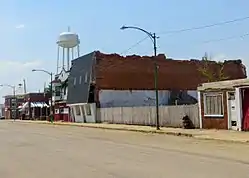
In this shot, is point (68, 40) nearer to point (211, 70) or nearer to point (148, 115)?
point (211, 70)

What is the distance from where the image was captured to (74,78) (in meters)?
70.7

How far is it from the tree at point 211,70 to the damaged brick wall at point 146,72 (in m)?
0.21

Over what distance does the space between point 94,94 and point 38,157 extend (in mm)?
44558

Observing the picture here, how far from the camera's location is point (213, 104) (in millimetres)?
34531

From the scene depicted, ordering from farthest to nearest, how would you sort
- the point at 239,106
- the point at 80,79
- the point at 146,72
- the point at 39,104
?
the point at 39,104, the point at 80,79, the point at 146,72, the point at 239,106

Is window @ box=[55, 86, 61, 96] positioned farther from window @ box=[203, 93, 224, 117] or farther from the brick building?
window @ box=[203, 93, 224, 117]

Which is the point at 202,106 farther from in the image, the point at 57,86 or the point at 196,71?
the point at 57,86

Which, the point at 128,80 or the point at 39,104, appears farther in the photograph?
the point at 39,104

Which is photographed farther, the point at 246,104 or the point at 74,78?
the point at 74,78

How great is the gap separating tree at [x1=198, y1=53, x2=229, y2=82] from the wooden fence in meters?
15.8

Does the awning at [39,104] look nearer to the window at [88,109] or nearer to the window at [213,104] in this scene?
the window at [88,109]

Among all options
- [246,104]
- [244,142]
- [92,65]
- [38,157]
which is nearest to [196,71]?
[92,65]

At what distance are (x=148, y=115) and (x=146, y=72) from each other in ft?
70.4

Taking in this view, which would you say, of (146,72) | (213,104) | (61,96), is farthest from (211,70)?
(213,104)
